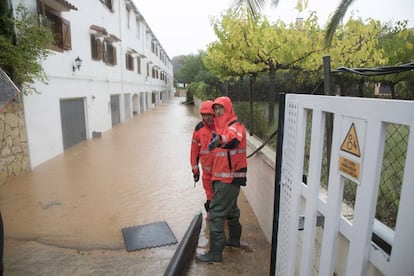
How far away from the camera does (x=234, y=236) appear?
3.59 meters

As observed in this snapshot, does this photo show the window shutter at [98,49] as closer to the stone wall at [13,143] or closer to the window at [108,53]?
the window at [108,53]

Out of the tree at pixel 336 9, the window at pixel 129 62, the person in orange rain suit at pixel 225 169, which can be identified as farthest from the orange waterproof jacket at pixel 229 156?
the window at pixel 129 62

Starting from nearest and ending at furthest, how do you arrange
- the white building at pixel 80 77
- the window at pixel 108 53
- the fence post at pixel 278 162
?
the fence post at pixel 278 162
the white building at pixel 80 77
the window at pixel 108 53

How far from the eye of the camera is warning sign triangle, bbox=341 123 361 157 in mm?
1415

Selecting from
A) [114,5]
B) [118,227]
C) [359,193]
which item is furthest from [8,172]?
[114,5]

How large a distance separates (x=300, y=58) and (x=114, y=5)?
1166 centimetres

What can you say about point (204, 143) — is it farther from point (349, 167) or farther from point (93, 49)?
point (93, 49)

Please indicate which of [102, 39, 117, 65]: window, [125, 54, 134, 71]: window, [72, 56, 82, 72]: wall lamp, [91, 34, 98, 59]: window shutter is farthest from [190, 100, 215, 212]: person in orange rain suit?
[125, 54, 134, 71]: window

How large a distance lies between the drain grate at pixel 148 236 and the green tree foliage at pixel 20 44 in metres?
4.02

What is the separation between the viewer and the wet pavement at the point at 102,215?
10.8 feet

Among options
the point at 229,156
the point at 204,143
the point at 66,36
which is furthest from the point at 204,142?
the point at 66,36

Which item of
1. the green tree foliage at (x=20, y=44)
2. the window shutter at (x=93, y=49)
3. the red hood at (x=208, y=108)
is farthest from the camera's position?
the window shutter at (x=93, y=49)

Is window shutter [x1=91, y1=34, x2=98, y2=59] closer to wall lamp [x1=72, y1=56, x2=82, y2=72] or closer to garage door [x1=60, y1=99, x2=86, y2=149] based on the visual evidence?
wall lamp [x1=72, y1=56, x2=82, y2=72]

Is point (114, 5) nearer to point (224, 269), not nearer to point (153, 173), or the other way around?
point (153, 173)
